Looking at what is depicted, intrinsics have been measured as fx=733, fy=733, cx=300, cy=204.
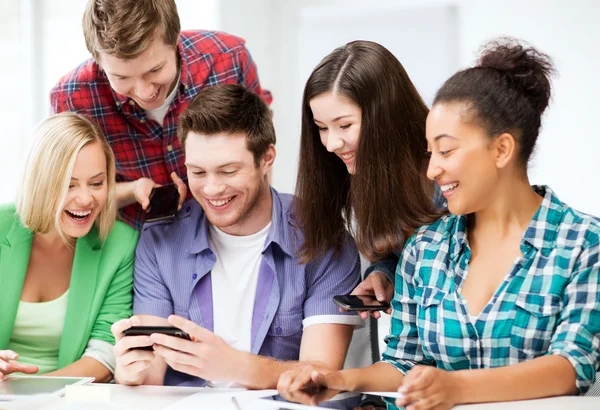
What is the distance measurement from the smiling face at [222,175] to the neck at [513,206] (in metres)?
0.78

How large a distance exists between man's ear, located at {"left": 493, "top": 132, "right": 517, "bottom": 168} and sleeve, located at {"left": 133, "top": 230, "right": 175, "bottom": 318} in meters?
1.06

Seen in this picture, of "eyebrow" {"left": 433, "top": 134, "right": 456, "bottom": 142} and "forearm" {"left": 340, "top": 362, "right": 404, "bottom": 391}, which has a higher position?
"eyebrow" {"left": 433, "top": 134, "right": 456, "bottom": 142}

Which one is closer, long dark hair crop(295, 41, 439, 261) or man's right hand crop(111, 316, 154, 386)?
man's right hand crop(111, 316, 154, 386)

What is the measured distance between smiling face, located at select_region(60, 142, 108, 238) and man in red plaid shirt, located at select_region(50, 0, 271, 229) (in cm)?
16

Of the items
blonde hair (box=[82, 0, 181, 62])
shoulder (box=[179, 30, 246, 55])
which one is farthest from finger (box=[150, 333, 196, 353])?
shoulder (box=[179, 30, 246, 55])

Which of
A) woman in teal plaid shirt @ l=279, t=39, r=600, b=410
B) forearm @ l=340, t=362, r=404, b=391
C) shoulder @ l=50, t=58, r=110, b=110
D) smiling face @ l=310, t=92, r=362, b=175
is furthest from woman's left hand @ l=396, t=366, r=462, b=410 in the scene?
shoulder @ l=50, t=58, r=110, b=110

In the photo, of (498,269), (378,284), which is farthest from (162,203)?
(498,269)

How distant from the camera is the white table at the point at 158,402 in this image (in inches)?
57.7

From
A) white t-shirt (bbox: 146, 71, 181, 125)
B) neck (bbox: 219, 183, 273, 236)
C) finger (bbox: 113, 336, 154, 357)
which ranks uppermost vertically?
white t-shirt (bbox: 146, 71, 181, 125)

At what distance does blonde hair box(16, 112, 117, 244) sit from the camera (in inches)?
85.5

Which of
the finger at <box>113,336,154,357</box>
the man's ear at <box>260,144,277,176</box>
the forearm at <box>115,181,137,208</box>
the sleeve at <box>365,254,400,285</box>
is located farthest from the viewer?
the forearm at <box>115,181,137,208</box>

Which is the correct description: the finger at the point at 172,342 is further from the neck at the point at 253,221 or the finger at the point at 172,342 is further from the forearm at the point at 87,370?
the neck at the point at 253,221

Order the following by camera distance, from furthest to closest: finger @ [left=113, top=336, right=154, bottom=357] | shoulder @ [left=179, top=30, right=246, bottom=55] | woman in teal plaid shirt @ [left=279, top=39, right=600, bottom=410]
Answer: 1. shoulder @ [left=179, top=30, right=246, bottom=55]
2. finger @ [left=113, top=336, right=154, bottom=357]
3. woman in teal plaid shirt @ [left=279, top=39, right=600, bottom=410]

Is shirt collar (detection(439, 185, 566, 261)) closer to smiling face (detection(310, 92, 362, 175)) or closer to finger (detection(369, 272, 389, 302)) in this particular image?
finger (detection(369, 272, 389, 302))
